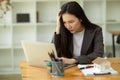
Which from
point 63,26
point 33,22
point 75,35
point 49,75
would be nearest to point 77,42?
point 75,35

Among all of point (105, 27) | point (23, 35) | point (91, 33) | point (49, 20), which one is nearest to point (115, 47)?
point (105, 27)

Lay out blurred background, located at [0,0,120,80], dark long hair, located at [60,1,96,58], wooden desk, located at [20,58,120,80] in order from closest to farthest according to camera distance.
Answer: wooden desk, located at [20,58,120,80] → dark long hair, located at [60,1,96,58] → blurred background, located at [0,0,120,80]

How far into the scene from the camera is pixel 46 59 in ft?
6.98

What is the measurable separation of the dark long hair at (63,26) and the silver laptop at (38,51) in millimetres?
378

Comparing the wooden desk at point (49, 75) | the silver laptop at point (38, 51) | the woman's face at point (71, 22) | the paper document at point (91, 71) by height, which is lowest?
the wooden desk at point (49, 75)

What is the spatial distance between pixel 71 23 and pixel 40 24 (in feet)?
8.45

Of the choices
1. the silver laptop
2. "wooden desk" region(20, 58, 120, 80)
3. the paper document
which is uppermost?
the silver laptop

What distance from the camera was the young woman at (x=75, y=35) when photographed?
2.44 metres

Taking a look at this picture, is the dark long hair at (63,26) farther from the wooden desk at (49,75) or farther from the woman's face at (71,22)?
the wooden desk at (49,75)

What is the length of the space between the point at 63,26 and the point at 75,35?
0.16m

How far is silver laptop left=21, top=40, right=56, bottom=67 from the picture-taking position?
2094 mm

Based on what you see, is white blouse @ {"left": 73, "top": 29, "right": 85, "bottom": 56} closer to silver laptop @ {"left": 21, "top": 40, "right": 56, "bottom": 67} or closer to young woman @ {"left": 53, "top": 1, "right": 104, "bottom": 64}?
young woman @ {"left": 53, "top": 1, "right": 104, "bottom": 64}

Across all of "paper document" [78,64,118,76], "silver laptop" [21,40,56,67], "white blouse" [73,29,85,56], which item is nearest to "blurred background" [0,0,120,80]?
"white blouse" [73,29,85,56]

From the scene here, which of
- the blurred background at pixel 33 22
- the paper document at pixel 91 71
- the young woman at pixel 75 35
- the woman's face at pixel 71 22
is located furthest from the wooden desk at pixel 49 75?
the blurred background at pixel 33 22
